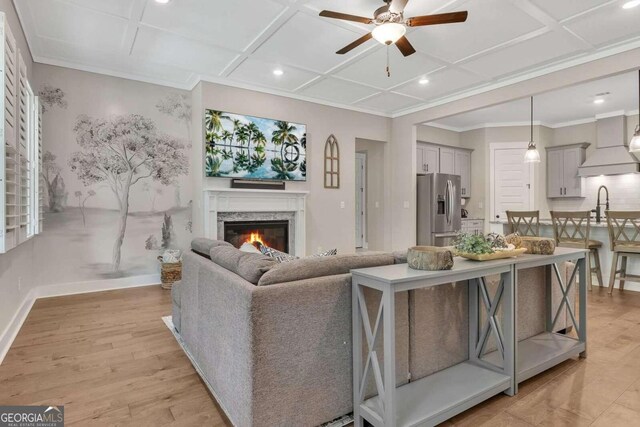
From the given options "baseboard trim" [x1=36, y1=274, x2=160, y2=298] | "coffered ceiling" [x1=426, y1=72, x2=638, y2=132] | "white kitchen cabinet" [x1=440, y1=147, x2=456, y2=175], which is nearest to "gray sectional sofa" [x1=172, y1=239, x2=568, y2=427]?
"baseboard trim" [x1=36, y1=274, x2=160, y2=298]

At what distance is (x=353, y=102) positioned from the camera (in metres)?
6.00

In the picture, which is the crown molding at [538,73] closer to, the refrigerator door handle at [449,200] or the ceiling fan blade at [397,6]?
the refrigerator door handle at [449,200]

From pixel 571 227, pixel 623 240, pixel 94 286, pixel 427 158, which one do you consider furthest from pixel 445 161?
pixel 94 286

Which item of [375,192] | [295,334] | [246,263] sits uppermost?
[375,192]

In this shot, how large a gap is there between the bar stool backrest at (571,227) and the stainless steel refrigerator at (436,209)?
1781 millimetres

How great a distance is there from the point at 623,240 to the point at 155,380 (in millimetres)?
5588

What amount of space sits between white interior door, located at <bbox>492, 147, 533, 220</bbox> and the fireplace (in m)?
4.64

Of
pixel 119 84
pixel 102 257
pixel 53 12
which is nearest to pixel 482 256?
pixel 53 12

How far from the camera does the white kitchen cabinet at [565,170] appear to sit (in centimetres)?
685

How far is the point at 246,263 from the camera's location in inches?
72.2

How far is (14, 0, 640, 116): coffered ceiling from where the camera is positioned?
3.19m

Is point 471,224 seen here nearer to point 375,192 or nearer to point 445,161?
point 445,161

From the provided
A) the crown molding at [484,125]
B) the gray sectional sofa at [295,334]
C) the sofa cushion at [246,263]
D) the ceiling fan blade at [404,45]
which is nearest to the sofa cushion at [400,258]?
the gray sectional sofa at [295,334]

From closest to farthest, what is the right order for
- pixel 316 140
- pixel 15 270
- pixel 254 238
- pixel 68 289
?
pixel 15 270 → pixel 68 289 → pixel 254 238 → pixel 316 140
